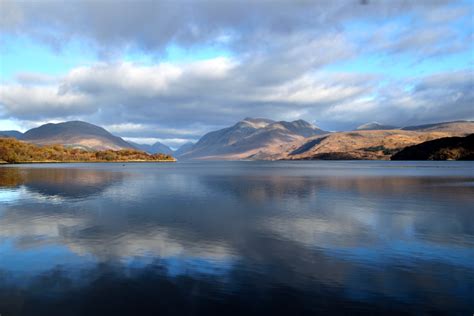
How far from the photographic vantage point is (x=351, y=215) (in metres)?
44.6

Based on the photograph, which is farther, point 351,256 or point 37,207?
point 37,207

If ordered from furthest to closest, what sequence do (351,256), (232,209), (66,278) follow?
(232,209) → (351,256) → (66,278)

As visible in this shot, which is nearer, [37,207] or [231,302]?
[231,302]

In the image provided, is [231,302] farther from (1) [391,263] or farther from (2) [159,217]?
(2) [159,217]

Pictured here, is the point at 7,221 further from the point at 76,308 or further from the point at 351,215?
the point at 351,215

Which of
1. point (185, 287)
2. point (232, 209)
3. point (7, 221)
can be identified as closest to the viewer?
point (185, 287)

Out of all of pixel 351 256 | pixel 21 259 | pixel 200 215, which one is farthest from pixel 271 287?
pixel 200 215

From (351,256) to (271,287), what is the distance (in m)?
9.54

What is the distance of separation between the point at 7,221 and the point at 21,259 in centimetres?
1883

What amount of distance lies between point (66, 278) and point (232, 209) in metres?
30.5

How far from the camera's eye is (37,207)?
51.0 metres

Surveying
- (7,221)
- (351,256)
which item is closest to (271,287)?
(351,256)

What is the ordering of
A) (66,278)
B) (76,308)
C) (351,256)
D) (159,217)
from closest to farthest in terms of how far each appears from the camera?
(76,308), (66,278), (351,256), (159,217)

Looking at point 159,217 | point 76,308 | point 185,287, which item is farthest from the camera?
point 159,217
